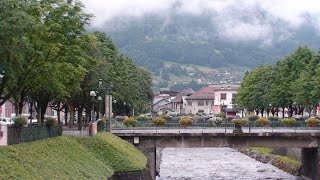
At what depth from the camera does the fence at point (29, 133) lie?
38.2m

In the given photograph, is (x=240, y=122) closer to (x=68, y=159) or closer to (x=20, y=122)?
(x=68, y=159)

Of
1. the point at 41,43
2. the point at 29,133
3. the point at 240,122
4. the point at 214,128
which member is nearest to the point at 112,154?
the point at 41,43

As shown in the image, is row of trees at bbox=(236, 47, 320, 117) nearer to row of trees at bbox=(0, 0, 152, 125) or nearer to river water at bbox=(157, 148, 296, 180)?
river water at bbox=(157, 148, 296, 180)

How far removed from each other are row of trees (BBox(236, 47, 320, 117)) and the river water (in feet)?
48.3

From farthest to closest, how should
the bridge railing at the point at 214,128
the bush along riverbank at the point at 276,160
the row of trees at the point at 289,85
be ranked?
1. the row of trees at the point at 289,85
2. the bush along riverbank at the point at 276,160
3. the bridge railing at the point at 214,128

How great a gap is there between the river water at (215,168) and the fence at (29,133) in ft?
78.4

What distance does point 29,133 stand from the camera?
41812 millimetres

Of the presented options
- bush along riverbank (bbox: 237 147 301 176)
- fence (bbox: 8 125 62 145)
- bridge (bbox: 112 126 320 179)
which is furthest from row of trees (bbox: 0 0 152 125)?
bush along riverbank (bbox: 237 147 301 176)

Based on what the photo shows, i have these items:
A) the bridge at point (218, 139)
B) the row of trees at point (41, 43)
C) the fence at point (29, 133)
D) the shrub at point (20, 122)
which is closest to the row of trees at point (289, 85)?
the bridge at point (218, 139)

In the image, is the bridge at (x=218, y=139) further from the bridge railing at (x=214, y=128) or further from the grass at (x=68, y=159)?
the grass at (x=68, y=159)

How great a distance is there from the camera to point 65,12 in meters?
50.8

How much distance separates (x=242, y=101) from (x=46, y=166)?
136179mm

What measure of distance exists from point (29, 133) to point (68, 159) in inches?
135

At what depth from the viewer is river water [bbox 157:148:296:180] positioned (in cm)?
7312
